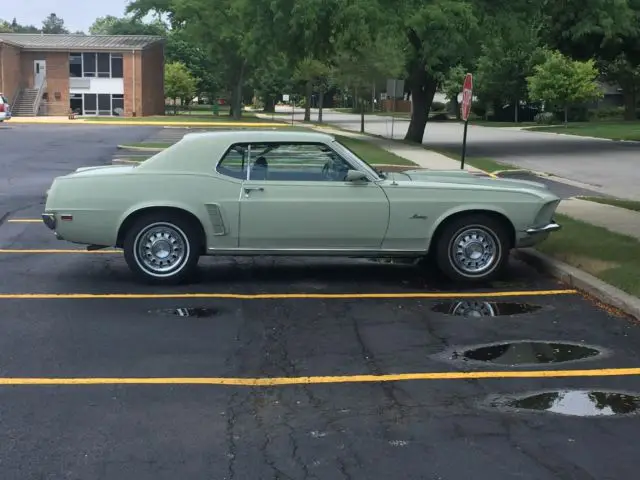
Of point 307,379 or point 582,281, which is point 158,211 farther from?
point 582,281

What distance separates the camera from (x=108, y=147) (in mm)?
28734

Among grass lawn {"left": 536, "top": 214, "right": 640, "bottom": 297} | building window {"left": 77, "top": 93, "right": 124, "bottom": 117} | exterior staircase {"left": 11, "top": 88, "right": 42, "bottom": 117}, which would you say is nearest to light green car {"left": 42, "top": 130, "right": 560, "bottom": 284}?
grass lawn {"left": 536, "top": 214, "right": 640, "bottom": 297}

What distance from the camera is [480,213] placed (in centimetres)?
811

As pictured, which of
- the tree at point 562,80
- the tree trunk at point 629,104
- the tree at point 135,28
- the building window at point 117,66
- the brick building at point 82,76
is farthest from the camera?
the tree at point 135,28

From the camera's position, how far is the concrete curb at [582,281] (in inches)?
276

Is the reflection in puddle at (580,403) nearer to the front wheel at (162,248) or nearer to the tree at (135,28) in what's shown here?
the front wheel at (162,248)

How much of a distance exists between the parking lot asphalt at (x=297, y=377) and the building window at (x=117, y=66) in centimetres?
5637

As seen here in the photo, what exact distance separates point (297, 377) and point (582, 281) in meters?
3.75

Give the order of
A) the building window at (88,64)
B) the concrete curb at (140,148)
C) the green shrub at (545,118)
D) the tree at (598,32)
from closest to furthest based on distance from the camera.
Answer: the tree at (598,32) → the concrete curb at (140,148) → the green shrub at (545,118) → the building window at (88,64)

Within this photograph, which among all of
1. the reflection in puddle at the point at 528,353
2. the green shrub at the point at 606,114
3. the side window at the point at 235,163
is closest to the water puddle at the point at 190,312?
the side window at the point at 235,163

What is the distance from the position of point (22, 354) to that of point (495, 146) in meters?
29.8

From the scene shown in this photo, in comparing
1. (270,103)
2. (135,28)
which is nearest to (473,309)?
(270,103)

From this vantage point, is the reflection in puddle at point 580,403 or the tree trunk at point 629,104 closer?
the reflection in puddle at point 580,403

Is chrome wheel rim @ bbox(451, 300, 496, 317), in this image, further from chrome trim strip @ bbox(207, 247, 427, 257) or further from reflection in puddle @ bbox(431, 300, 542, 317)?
chrome trim strip @ bbox(207, 247, 427, 257)
